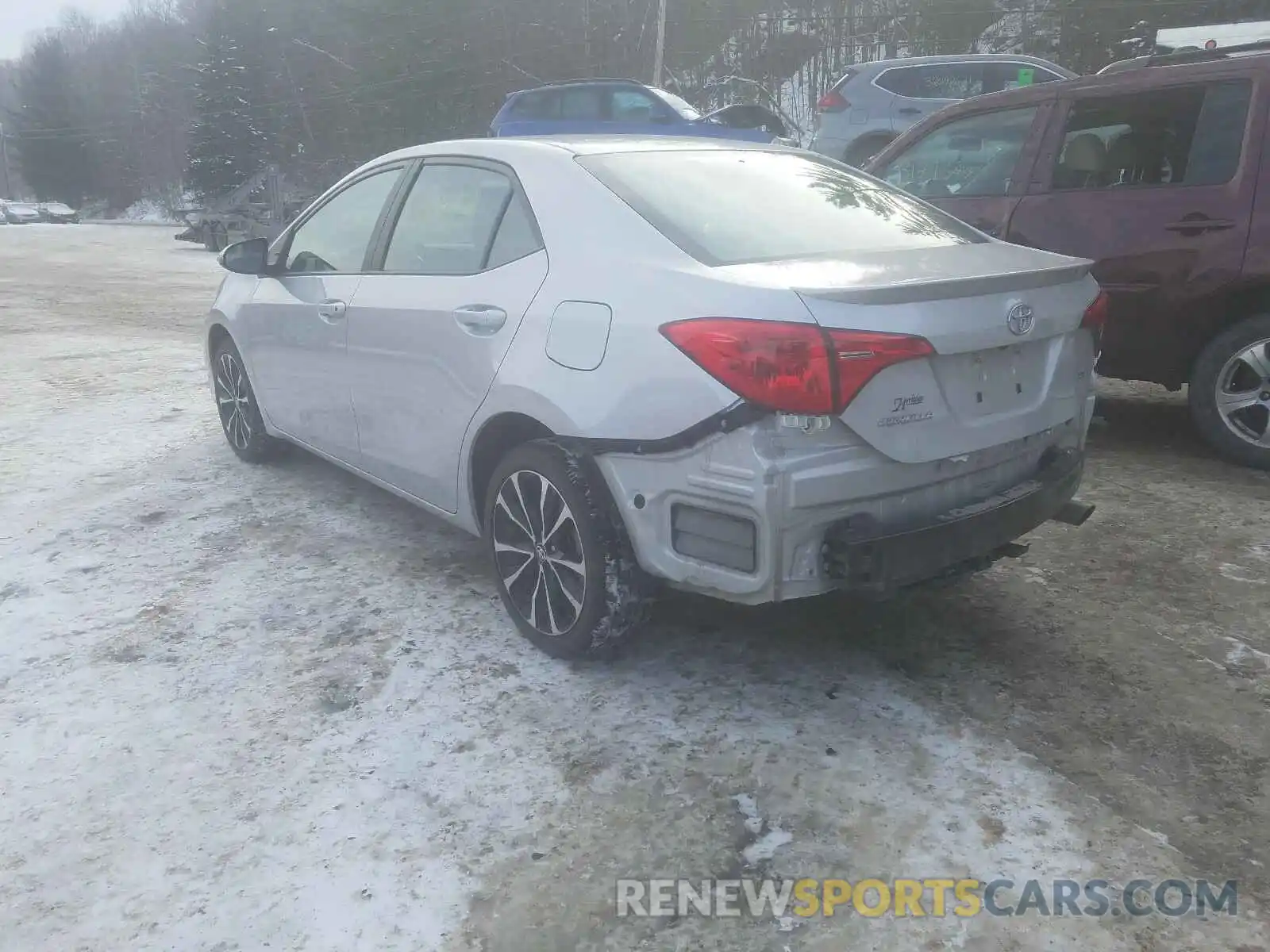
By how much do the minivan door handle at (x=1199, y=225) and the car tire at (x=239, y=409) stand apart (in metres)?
4.52

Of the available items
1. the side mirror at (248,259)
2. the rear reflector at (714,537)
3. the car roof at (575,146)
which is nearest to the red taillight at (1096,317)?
the car roof at (575,146)

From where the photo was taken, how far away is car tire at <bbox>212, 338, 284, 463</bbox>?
5.27m

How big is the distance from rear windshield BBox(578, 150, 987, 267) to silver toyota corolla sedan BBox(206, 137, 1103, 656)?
0.5 inches

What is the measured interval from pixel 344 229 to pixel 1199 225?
12.7 feet

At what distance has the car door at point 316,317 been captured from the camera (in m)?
4.18

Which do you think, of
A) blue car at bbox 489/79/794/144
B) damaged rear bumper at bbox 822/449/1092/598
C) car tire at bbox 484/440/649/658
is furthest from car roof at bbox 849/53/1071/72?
car tire at bbox 484/440/649/658

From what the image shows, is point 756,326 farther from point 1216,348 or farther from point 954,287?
point 1216,348

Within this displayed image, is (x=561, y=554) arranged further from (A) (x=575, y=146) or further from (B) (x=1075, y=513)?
(B) (x=1075, y=513)

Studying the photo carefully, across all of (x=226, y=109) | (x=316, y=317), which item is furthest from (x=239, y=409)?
(x=226, y=109)

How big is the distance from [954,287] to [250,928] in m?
2.27

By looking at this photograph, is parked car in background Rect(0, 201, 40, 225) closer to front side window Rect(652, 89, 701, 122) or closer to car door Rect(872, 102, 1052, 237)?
front side window Rect(652, 89, 701, 122)

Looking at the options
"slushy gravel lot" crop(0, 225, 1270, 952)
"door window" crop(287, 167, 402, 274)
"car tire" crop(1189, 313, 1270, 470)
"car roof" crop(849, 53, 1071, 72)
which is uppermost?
"car roof" crop(849, 53, 1071, 72)

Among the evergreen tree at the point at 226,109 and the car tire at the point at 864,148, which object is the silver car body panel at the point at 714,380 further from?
the evergreen tree at the point at 226,109

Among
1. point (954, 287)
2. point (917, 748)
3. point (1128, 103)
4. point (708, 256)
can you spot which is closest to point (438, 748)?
point (917, 748)
